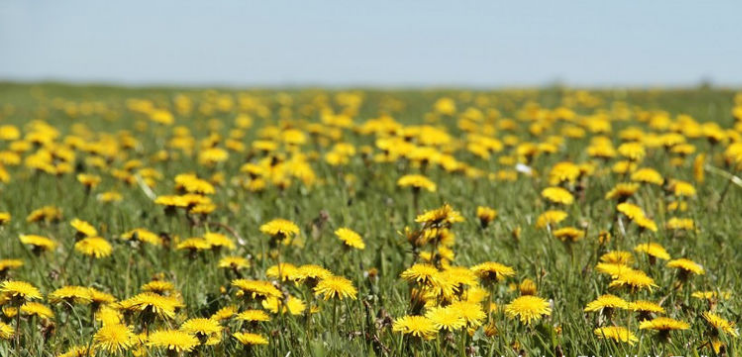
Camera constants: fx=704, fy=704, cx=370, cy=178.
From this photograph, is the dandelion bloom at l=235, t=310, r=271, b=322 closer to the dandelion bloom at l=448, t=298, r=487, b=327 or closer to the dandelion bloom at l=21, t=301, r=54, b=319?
the dandelion bloom at l=448, t=298, r=487, b=327

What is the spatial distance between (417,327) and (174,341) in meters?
0.58

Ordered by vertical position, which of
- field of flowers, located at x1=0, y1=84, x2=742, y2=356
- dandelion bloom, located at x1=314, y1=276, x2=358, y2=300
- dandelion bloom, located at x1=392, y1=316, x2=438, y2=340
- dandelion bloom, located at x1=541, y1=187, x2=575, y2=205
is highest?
dandelion bloom, located at x1=541, y1=187, x2=575, y2=205

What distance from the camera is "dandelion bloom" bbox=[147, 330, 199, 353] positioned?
5.49 feet

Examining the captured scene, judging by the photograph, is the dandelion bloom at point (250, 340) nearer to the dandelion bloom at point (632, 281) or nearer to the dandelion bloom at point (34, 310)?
the dandelion bloom at point (34, 310)

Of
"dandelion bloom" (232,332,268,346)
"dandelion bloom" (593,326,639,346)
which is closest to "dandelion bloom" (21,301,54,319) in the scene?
"dandelion bloom" (232,332,268,346)

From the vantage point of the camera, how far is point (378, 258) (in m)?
2.74

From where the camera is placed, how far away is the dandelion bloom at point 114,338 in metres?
1.73

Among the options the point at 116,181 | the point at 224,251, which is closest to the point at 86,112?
the point at 116,181

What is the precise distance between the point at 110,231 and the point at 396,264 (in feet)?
5.01

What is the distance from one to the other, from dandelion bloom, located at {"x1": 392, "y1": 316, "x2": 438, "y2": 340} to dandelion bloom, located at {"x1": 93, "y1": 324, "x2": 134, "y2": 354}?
67 cm

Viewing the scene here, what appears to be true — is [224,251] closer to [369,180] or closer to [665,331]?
[369,180]

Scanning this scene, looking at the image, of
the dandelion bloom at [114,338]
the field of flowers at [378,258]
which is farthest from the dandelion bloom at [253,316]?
the dandelion bloom at [114,338]

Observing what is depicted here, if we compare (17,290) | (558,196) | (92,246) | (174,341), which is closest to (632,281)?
(558,196)

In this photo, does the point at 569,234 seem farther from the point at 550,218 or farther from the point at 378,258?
the point at 378,258
